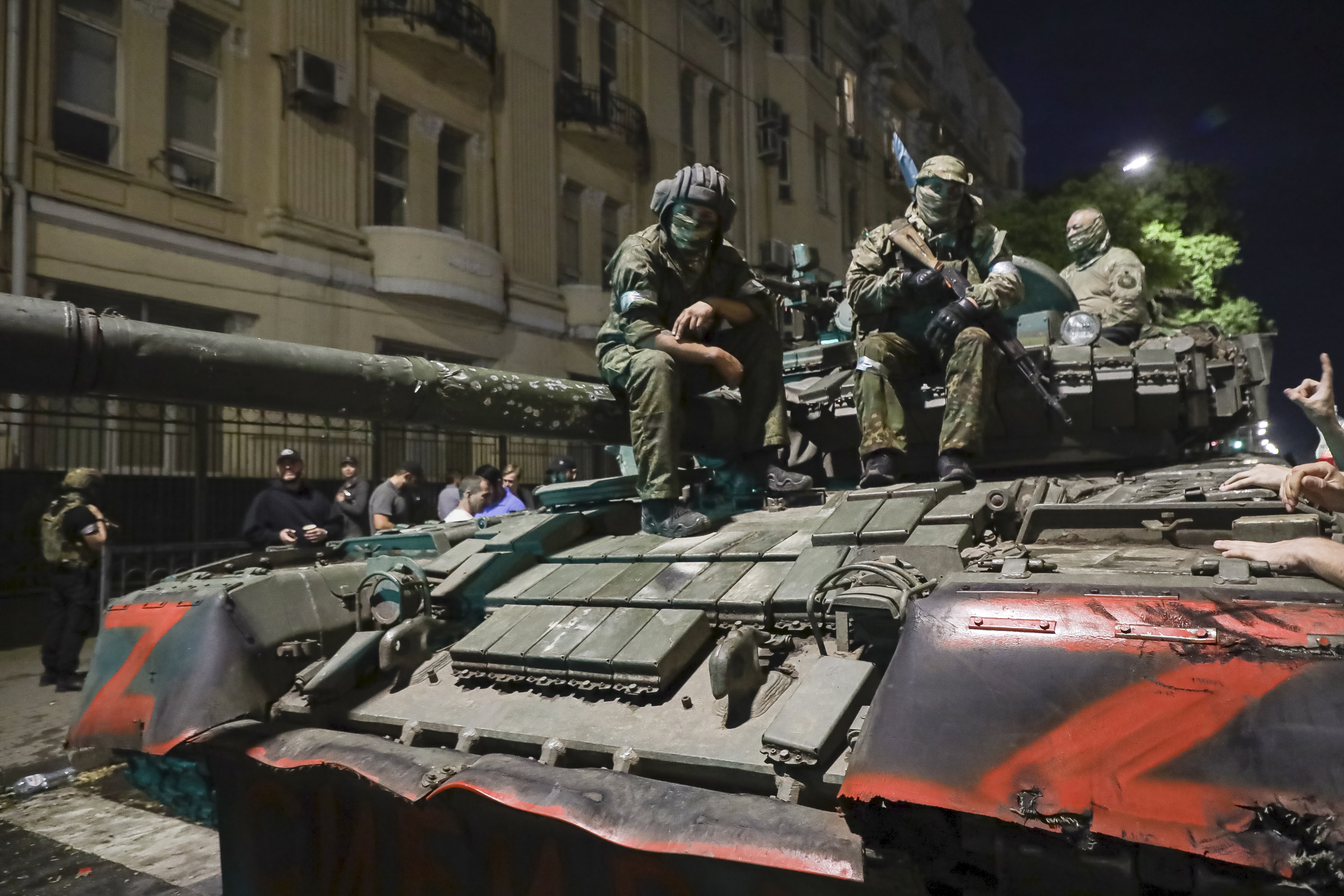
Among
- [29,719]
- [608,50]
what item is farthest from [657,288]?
[608,50]

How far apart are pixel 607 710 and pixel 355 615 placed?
4.62ft

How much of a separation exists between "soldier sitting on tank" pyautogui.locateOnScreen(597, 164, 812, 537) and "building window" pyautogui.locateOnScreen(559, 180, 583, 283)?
1136cm

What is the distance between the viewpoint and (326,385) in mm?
3338

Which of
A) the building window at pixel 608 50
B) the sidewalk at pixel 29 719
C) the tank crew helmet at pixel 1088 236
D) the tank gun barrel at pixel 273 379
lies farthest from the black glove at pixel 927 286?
the building window at pixel 608 50

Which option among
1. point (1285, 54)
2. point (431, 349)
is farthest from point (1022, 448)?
point (431, 349)

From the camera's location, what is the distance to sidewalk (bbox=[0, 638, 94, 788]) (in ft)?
19.5

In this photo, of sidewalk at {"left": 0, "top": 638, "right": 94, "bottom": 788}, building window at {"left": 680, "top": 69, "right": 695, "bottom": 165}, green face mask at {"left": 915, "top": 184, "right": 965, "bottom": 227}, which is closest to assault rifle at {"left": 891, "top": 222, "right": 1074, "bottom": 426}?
green face mask at {"left": 915, "top": 184, "right": 965, "bottom": 227}

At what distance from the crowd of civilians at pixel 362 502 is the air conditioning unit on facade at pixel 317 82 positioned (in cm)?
428

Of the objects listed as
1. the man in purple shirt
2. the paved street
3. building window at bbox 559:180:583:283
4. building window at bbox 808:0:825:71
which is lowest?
the paved street

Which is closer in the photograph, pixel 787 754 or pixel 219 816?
pixel 787 754

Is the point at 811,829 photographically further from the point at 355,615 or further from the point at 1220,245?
the point at 1220,245

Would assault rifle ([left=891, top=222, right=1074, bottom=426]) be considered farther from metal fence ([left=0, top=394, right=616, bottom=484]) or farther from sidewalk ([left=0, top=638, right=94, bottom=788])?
sidewalk ([left=0, top=638, right=94, bottom=788])

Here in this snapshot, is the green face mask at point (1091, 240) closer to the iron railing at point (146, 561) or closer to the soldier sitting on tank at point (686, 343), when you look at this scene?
the soldier sitting on tank at point (686, 343)

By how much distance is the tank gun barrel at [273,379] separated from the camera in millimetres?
2766
